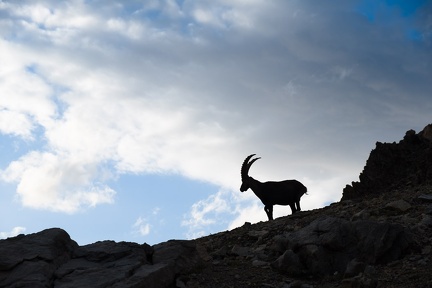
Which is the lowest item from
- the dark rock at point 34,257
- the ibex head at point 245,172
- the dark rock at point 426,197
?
the dark rock at point 34,257

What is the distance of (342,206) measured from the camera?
16.5 meters

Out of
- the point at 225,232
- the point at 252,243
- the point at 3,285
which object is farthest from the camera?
the point at 225,232

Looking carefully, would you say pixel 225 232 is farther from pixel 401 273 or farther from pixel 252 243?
pixel 401 273

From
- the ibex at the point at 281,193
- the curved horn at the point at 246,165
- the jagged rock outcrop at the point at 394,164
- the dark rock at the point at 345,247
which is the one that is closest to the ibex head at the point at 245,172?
the curved horn at the point at 246,165

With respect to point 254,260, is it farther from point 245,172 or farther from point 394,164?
point 394,164

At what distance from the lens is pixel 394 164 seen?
2194 cm

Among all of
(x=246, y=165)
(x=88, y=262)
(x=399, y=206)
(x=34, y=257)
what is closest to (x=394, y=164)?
(x=246, y=165)

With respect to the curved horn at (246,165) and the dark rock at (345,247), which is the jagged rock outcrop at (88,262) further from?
the curved horn at (246,165)

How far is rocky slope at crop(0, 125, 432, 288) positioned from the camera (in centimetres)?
965

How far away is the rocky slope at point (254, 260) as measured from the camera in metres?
9.65

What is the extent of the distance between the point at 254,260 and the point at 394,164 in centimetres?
1225

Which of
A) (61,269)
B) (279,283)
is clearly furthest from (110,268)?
(279,283)

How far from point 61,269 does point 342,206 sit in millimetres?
9743

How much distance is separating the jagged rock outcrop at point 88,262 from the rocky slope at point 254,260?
0.06 feet
